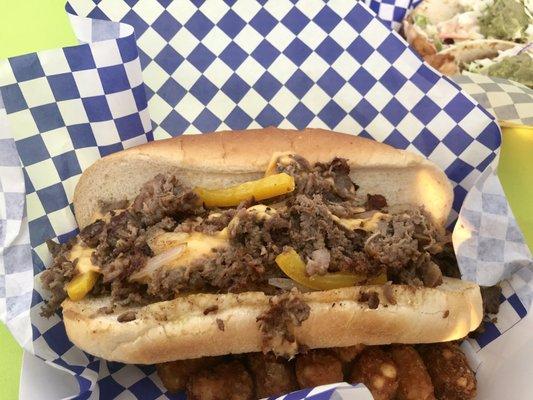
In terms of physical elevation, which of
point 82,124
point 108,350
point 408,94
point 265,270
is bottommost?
point 108,350

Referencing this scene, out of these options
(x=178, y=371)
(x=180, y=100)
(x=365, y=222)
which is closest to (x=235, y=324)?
(x=178, y=371)

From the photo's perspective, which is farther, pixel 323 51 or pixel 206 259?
pixel 323 51

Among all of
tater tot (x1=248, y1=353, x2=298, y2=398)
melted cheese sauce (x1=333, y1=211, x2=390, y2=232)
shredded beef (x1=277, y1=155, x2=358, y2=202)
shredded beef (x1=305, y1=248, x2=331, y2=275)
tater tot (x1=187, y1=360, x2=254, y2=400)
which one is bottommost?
tater tot (x1=187, y1=360, x2=254, y2=400)

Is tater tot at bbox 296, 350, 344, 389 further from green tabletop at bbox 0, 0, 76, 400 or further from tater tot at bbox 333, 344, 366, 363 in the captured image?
green tabletop at bbox 0, 0, 76, 400

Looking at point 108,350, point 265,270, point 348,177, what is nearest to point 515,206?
point 348,177

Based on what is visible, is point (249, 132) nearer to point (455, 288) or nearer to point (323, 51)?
point (323, 51)

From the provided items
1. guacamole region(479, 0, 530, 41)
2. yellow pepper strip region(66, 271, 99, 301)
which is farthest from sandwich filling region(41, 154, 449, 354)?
guacamole region(479, 0, 530, 41)
